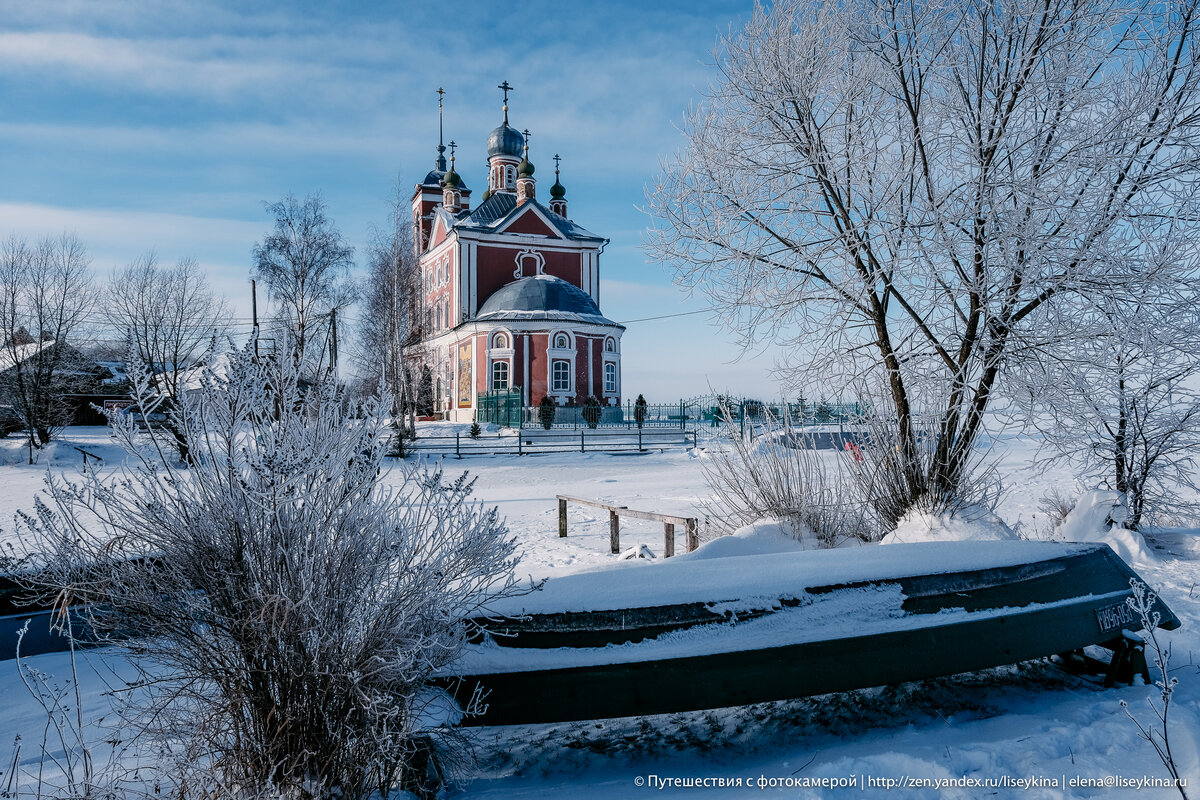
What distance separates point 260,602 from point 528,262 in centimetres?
3290

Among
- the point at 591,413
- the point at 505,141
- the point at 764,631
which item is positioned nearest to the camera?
the point at 764,631

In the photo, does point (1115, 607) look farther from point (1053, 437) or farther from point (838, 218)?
point (838, 218)

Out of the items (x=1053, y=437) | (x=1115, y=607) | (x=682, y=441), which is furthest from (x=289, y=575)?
(x=682, y=441)

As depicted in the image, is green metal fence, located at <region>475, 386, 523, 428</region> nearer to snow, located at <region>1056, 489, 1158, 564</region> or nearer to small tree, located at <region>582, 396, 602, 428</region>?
small tree, located at <region>582, 396, 602, 428</region>

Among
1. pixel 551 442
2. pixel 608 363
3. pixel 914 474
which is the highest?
pixel 608 363

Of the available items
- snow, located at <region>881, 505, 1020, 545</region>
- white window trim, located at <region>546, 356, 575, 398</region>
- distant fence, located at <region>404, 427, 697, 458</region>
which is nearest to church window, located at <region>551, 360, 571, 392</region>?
white window trim, located at <region>546, 356, 575, 398</region>

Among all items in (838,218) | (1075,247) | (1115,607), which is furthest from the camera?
(838,218)

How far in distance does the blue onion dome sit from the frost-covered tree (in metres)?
37.8

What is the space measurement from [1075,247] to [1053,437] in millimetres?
1662

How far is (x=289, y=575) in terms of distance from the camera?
8.63 feet

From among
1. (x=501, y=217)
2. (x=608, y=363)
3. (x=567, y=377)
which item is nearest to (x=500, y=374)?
(x=567, y=377)

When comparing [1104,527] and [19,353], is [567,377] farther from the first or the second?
[1104,527]

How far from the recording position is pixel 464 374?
32.4 meters

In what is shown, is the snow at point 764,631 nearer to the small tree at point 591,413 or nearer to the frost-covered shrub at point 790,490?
the frost-covered shrub at point 790,490
